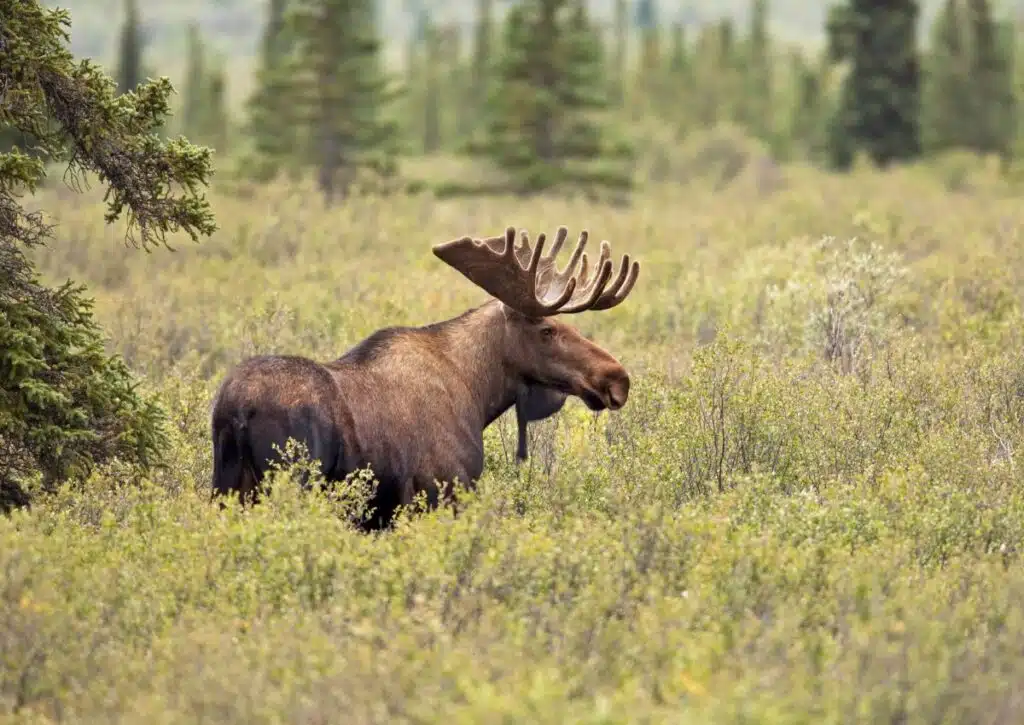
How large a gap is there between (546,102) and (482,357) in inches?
880

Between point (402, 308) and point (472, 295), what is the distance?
1964 millimetres

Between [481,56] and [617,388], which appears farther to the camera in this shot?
[481,56]

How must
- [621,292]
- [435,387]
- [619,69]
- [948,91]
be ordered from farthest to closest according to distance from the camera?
1. [619,69]
2. [948,91]
3. [621,292]
4. [435,387]

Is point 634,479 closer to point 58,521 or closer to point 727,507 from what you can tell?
point 727,507

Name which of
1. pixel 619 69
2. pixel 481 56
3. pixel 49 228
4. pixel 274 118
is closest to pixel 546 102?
pixel 274 118

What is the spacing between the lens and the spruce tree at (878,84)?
38.9 m

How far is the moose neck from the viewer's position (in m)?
8.38

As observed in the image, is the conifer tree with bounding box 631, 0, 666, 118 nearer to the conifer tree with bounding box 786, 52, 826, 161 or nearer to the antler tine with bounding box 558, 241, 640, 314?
the conifer tree with bounding box 786, 52, 826, 161

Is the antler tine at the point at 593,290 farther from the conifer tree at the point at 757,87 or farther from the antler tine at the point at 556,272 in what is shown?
the conifer tree at the point at 757,87

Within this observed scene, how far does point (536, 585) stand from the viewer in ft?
20.1

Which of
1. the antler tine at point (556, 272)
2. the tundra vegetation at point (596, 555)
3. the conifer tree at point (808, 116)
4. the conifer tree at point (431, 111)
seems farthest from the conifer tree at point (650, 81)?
the antler tine at point (556, 272)

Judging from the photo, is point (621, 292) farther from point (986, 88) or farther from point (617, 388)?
point (986, 88)

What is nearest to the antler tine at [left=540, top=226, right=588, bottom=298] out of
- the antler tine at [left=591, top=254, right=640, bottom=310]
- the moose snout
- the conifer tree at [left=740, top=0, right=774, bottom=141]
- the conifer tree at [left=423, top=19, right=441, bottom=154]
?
the antler tine at [left=591, top=254, right=640, bottom=310]

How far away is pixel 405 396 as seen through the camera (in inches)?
310
